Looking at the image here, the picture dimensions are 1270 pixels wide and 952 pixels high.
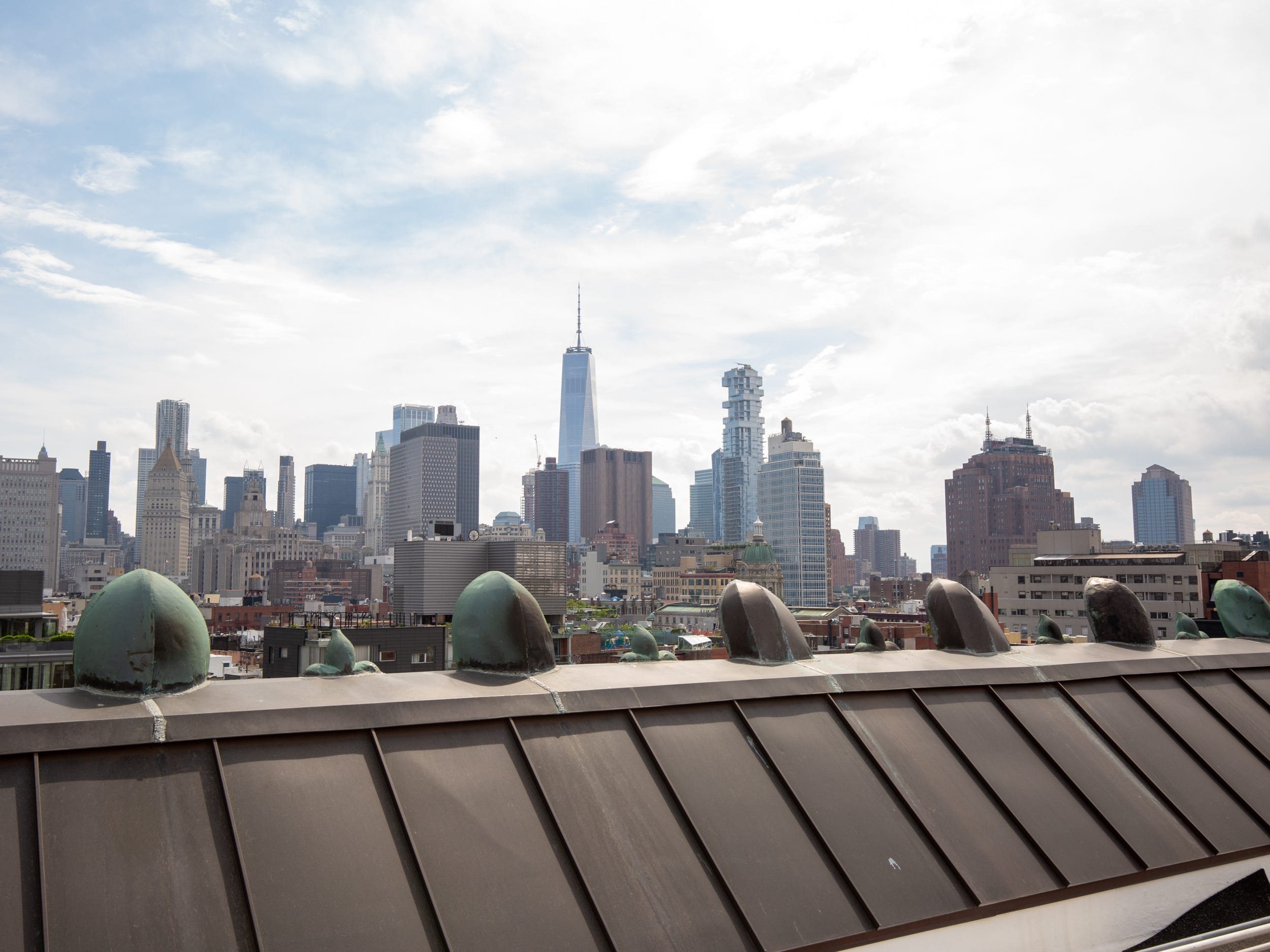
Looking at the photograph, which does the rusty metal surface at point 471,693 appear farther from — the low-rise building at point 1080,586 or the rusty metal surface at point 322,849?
the low-rise building at point 1080,586

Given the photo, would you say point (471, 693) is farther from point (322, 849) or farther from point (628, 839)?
point (322, 849)

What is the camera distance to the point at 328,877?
18.5 ft

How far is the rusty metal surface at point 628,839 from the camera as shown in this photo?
6.08 meters

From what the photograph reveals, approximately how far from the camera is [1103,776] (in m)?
8.96

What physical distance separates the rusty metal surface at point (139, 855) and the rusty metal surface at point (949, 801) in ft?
16.8

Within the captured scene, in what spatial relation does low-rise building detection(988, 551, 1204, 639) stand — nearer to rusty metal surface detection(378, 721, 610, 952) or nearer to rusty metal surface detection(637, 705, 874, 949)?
rusty metal surface detection(637, 705, 874, 949)

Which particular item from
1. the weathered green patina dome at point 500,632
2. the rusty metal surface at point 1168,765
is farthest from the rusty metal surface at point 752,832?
the rusty metal surface at point 1168,765

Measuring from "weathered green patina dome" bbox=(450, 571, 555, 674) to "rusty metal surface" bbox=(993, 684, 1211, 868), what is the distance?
16.1 ft

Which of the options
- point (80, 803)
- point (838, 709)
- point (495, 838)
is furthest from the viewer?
point (838, 709)

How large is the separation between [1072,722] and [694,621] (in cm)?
→ 17115

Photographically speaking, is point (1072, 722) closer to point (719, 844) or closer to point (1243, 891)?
point (1243, 891)

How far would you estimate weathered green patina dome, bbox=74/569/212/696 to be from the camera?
20.6 ft

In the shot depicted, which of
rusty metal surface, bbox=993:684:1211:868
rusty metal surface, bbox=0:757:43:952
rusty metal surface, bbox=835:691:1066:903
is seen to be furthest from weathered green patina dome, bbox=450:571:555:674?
rusty metal surface, bbox=993:684:1211:868

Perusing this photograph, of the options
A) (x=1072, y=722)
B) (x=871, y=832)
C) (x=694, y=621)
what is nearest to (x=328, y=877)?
(x=871, y=832)
